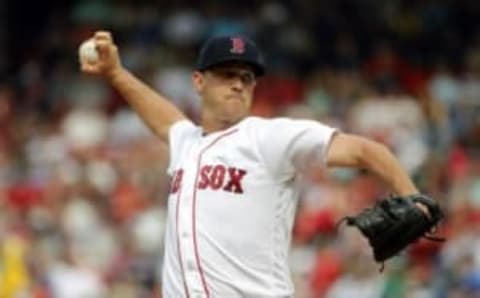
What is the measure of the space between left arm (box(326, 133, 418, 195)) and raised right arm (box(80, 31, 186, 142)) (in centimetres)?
141

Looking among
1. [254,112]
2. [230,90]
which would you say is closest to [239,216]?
[230,90]

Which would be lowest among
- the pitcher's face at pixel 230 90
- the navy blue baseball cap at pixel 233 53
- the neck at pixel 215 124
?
the neck at pixel 215 124

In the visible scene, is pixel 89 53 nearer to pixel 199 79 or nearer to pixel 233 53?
pixel 199 79

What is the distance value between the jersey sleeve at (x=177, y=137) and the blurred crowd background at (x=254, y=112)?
3446 millimetres

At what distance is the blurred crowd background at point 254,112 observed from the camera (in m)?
11.9

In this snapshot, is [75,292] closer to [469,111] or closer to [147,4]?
[469,111]

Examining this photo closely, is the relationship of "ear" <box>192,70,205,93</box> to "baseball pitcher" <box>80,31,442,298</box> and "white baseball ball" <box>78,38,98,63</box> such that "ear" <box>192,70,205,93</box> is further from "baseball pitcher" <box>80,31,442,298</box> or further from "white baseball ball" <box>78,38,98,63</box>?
"white baseball ball" <box>78,38,98,63</box>

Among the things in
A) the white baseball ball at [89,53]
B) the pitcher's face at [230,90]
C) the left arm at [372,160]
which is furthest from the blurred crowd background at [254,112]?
the left arm at [372,160]

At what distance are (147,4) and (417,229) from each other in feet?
37.2

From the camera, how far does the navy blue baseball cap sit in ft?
23.1

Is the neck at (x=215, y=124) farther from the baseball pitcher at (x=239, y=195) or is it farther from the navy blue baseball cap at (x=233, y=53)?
the navy blue baseball cap at (x=233, y=53)

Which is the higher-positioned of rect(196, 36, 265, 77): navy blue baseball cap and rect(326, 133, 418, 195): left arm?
rect(196, 36, 265, 77): navy blue baseball cap

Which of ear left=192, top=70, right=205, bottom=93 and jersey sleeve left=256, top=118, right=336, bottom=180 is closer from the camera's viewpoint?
jersey sleeve left=256, top=118, right=336, bottom=180

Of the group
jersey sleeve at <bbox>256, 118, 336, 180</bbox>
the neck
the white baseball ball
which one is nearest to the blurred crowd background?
the white baseball ball
